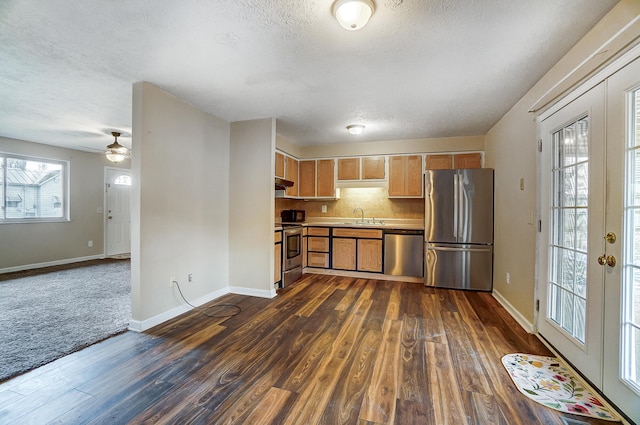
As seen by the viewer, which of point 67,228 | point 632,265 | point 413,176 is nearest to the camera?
point 632,265

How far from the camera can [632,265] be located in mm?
1464

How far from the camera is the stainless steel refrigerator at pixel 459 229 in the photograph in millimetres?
3838

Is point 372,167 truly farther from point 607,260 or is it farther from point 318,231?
point 607,260

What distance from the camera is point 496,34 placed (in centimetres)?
181

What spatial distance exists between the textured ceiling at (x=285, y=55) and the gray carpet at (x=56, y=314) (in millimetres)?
2374

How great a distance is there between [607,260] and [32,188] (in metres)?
7.87

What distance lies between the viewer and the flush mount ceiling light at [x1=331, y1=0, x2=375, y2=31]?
58.8 inches

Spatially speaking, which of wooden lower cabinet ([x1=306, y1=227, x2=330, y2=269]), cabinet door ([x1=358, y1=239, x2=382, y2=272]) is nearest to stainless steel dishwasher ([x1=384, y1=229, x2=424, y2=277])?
cabinet door ([x1=358, y1=239, x2=382, y2=272])

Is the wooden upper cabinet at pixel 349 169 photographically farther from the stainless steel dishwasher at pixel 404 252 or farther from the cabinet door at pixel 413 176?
Result: the stainless steel dishwasher at pixel 404 252

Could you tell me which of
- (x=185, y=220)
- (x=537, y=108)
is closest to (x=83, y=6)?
(x=185, y=220)

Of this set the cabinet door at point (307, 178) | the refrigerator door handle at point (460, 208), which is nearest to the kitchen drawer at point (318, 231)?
the cabinet door at point (307, 178)

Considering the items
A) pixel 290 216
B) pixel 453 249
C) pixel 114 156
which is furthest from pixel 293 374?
pixel 114 156

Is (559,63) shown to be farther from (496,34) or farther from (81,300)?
(81,300)

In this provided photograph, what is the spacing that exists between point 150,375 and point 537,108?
3.84 meters
